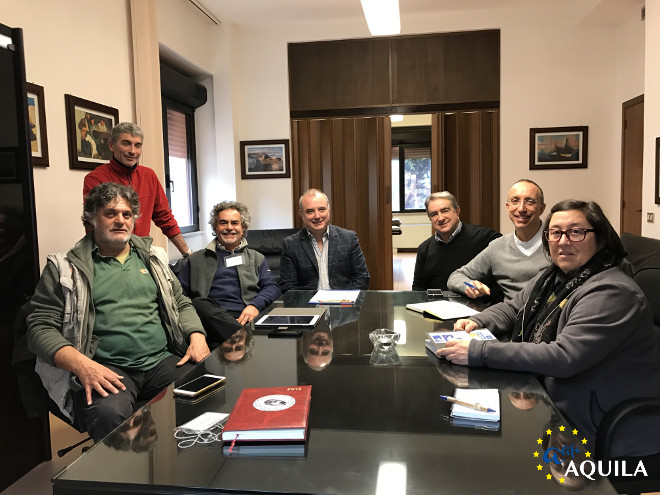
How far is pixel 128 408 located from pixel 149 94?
2851 millimetres

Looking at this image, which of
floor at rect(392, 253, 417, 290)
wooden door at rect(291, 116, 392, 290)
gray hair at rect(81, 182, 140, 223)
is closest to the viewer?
gray hair at rect(81, 182, 140, 223)

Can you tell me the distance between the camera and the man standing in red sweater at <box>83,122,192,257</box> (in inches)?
119

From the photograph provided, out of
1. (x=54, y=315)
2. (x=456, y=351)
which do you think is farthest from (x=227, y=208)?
(x=456, y=351)

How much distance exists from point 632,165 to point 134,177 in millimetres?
4549

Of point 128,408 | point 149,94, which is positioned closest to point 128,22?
point 149,94

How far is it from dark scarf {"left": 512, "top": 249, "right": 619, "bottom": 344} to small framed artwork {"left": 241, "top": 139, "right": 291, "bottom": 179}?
4245 millimetres

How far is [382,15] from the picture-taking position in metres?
2.60

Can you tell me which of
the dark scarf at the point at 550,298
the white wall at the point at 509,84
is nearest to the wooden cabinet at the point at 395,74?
the white wall at the point at 509,84

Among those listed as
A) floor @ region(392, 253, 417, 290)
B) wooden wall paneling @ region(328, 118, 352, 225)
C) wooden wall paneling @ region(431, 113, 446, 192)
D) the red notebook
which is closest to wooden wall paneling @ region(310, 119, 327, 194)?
wooden wall paneling @ region(328, 118, 352, 225)

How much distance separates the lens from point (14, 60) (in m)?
2.19

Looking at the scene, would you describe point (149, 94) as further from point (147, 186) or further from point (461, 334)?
point (461, 334)

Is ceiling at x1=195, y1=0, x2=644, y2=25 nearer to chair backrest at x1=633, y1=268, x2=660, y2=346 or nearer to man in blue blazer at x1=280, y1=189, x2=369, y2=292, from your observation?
man in blue blazer at x1=280, y1=189, x2=369, y2=292

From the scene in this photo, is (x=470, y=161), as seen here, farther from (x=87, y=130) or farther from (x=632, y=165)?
(x=87, y=130)

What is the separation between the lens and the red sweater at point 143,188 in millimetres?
3020
